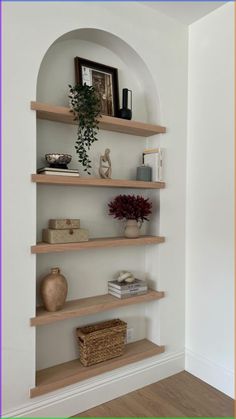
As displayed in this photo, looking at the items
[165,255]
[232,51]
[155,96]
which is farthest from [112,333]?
[232,51]

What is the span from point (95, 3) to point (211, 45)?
0.84 metres

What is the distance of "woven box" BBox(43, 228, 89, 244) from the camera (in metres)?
1.77

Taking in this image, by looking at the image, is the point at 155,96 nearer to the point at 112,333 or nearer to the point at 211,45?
the point at 211,45

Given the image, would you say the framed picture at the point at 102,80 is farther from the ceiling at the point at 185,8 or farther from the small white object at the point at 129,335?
the small white object at the point at 129,335

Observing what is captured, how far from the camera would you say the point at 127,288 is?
2080mm

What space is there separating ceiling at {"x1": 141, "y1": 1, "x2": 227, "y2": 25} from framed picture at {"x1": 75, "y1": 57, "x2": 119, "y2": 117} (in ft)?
1.68

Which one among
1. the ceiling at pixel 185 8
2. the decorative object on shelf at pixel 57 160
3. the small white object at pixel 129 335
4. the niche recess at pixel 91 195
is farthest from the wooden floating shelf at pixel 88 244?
the ceiling at pixel 185 8

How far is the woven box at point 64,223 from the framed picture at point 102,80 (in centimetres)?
78

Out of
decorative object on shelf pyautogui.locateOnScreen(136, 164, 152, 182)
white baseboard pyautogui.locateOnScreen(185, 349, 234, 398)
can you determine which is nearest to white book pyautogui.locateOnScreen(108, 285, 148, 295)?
white baseboard pyautogui.locateOnScreen(185, 349, 234, 398)

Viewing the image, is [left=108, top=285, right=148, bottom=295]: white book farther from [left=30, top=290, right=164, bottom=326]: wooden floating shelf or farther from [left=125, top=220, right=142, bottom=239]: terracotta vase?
[left=125, top=220, right=142, bottom=239]: terracotta vase

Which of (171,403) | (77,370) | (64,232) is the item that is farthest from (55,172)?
(171,403)

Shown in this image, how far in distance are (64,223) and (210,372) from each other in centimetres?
144

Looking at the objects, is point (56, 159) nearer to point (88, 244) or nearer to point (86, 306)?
point (88, 244)

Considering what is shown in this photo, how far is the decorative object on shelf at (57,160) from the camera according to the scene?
5.88ft
